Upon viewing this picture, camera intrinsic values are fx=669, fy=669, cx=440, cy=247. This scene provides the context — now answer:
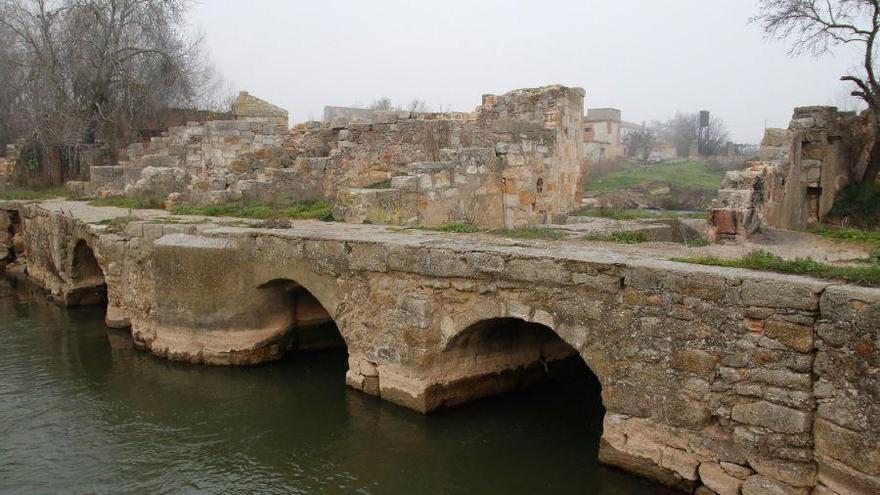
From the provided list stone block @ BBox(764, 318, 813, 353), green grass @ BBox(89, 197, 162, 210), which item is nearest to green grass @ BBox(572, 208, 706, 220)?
stone block @ BBox(764, 318, 813, 353)

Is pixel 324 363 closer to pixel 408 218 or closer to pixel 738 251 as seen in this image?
pixel 408 218

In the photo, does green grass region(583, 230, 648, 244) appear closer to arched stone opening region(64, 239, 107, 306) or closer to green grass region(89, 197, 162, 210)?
green grass region(89, 197, 162, 210)

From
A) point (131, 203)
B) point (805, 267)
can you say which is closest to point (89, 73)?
point (131, 203)

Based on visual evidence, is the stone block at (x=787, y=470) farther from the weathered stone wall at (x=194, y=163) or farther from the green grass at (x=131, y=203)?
the green grass at (x=131, y=203)

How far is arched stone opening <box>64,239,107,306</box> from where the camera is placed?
13.1 meters

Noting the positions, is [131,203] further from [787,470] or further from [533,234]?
[787,470]

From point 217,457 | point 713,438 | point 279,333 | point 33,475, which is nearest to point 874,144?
point 713,438

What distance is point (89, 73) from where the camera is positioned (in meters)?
21.8

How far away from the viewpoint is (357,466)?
666cm

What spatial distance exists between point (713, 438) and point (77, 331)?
1049 centimetres

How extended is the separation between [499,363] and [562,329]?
2.05 m

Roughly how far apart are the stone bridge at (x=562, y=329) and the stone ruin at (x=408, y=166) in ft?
5.43

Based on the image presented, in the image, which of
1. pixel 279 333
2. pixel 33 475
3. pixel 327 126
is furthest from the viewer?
pixel 327 126

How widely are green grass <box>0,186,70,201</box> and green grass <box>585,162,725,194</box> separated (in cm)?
1830
